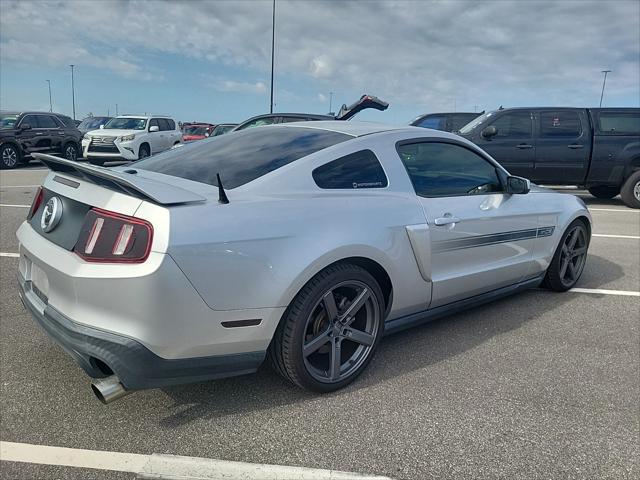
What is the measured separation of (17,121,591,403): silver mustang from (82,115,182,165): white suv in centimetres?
1402

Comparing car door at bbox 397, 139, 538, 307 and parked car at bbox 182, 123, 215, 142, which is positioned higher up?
parked car at bbox 182, 123, 215, 142

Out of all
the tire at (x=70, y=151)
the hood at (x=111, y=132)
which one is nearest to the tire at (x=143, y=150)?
the hood at (x=111, y=132)

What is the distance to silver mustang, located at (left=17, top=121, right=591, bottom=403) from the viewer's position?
2182 mm

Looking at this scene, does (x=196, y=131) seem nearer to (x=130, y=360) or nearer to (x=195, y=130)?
(x=195, y=130)

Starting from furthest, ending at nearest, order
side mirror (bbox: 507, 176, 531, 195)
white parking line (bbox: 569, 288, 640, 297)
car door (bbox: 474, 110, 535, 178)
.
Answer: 1. car door (bbox: 474, 110, 535, 178)
2. white parking line (bbox: 569, 288, 640, 297)
3. side mirror (bbox: 507, 176, 531, 195)

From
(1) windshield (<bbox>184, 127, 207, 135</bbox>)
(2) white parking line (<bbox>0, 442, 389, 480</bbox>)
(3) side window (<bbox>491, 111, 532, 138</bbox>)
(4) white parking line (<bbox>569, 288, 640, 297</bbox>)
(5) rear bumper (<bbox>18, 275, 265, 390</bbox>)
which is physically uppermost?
(3) side window (<bbox>491, 111, 532, 138</bbox>)

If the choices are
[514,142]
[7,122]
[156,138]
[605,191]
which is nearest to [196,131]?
[156,138]

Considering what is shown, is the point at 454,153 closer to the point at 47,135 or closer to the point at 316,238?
the point at 316,238

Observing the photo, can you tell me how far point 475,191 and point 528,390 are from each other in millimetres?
1436

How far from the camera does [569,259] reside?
4668 mm

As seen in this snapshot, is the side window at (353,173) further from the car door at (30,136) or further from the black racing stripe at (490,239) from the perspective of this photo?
the car door at (30,136)

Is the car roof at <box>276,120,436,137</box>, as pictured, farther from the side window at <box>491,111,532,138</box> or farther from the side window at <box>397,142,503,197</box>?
the side window at <box>491,111,532,138</box>

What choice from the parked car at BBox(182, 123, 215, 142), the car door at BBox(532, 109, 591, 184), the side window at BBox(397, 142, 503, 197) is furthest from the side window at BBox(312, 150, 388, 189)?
the parked car at BBox(182, 123, 215, 142)

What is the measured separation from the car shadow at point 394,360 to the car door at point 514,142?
5748 mm
